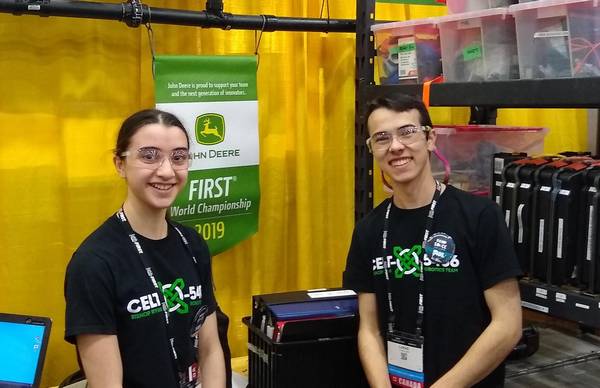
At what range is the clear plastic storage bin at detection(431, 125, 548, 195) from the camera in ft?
5.99

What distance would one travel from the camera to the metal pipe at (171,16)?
164 centimetres

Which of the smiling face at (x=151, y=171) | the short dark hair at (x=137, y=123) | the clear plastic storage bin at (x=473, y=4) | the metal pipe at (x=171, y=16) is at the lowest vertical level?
the smiling face at (x=151, y=171)

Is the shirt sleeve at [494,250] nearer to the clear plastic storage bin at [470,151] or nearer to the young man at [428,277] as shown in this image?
the young man at [428,277]

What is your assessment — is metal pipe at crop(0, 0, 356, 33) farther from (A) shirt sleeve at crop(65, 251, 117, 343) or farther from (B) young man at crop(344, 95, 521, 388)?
(A) shirt sleeve at crop(65, 251, 117, 343)

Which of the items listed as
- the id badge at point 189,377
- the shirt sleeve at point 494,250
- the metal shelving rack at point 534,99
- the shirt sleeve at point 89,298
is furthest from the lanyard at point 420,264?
the shirt sleeve at point 89,298

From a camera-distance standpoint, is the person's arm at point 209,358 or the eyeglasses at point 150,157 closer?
the eyeglasses at point 150,157

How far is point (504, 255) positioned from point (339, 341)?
0.44 metres

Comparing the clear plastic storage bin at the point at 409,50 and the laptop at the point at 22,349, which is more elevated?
the clear plastic storage bin at the point at 409,50

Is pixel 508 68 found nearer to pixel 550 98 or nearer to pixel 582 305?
pixel 550 98

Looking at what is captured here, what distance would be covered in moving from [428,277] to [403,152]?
269 millimetres

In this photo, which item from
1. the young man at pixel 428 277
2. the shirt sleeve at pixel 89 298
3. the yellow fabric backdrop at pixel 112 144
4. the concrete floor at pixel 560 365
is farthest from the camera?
the yellow fabric backdrop at pixel 112 144

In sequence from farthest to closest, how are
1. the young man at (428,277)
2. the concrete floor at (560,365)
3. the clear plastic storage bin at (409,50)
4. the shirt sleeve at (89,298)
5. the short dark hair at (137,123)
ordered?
the clear plastic storage bin at (409,50) → the concrete floor at (560,365) → the young man at (428,277) → the short dark hair at (137,123) → the shirt sleeve at (89,298)

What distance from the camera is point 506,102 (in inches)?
55.3

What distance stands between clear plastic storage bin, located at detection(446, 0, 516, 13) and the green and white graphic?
2.12ft
